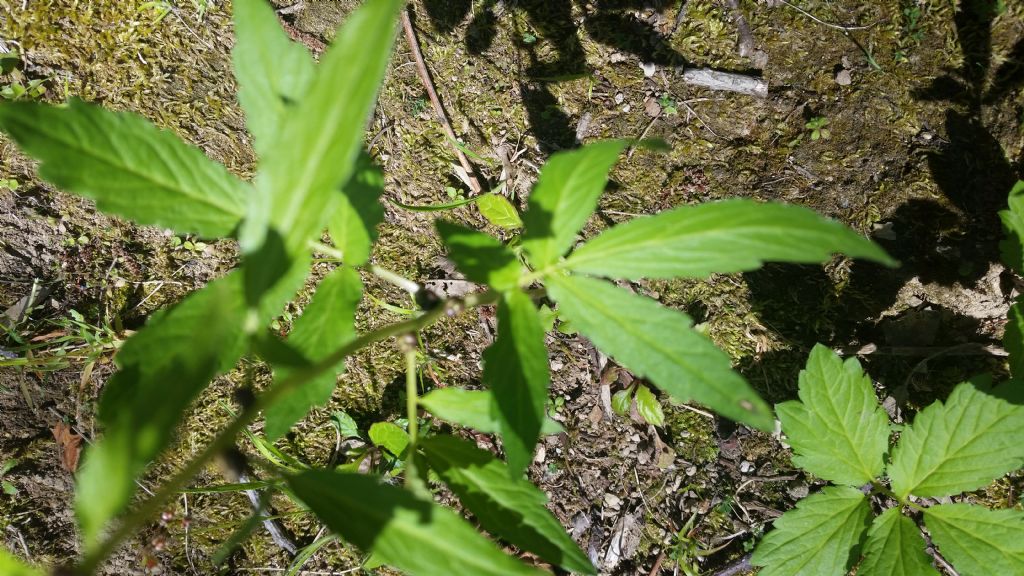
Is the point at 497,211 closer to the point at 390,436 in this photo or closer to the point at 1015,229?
the point at 390,436

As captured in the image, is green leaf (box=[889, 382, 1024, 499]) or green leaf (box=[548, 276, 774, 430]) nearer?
green leaf (box=[548, 276, 774, 430])

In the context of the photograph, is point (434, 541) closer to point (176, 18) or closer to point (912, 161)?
point (912, 161)

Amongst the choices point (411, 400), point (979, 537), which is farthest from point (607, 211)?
point (979, 537)

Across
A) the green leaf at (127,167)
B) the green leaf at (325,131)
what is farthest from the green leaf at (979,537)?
the green leaf at (127,167)

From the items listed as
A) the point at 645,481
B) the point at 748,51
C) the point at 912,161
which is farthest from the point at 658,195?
the point at 645,481

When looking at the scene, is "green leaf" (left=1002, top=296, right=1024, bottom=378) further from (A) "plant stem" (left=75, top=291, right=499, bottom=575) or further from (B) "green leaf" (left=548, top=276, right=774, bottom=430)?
(A) "plant stem" (left=75, top=291, right=499, bottom=575)

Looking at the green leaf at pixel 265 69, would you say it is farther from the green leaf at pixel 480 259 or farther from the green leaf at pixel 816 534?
the green leaf at pixel 816 534

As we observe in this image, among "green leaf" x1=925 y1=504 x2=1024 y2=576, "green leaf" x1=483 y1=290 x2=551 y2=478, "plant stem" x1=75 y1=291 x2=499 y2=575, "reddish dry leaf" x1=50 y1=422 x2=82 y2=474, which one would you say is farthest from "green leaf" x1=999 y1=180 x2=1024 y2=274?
"reddish dry leaf" x1=50 y1=422 x2=82 y2=474
